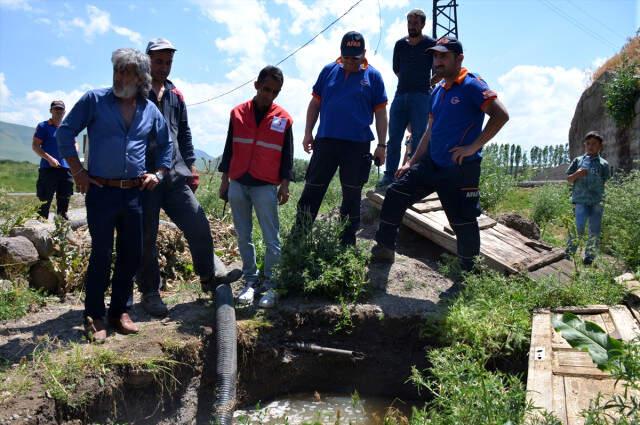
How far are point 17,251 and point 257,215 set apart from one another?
2.16 m

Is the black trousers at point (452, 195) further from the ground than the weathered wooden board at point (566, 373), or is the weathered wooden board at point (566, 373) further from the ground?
the black trousers at point (452, 195)

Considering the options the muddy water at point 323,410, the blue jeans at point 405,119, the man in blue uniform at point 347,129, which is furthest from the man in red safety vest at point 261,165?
the blue jeans at point 405,119

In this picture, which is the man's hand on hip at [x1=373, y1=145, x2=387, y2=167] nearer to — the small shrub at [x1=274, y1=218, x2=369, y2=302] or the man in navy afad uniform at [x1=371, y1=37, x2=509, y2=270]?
the man in navy afad uniform at [x1=371, y1=37, x2=509, y2=270]

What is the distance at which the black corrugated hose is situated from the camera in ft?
11.3

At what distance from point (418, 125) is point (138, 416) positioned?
4.33 m

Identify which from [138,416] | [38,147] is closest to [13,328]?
[138,416]

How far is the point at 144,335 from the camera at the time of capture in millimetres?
3881

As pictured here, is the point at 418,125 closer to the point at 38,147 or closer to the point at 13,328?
the point at 13,328

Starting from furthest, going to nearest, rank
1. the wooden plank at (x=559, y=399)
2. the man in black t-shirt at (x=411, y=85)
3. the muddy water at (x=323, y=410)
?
the man in black t-shirt at (x=411, y=85) → the muddy water at (x=323, y=410) → the wooden plank at (x=559, y=399)

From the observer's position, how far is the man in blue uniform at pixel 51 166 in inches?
276

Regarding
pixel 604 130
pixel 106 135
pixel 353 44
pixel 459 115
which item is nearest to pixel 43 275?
pixel 106 135

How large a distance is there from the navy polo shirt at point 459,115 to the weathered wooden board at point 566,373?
1.61 metres

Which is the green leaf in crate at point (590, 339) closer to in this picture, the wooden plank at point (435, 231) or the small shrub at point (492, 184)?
the wooden plank at point (435, 231)

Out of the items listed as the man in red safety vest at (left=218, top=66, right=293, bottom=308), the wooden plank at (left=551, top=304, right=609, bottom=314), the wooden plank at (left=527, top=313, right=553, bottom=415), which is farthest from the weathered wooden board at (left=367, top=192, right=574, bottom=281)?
the man in red safety vest at (left=218, top=66, right=293, bottom=308)
